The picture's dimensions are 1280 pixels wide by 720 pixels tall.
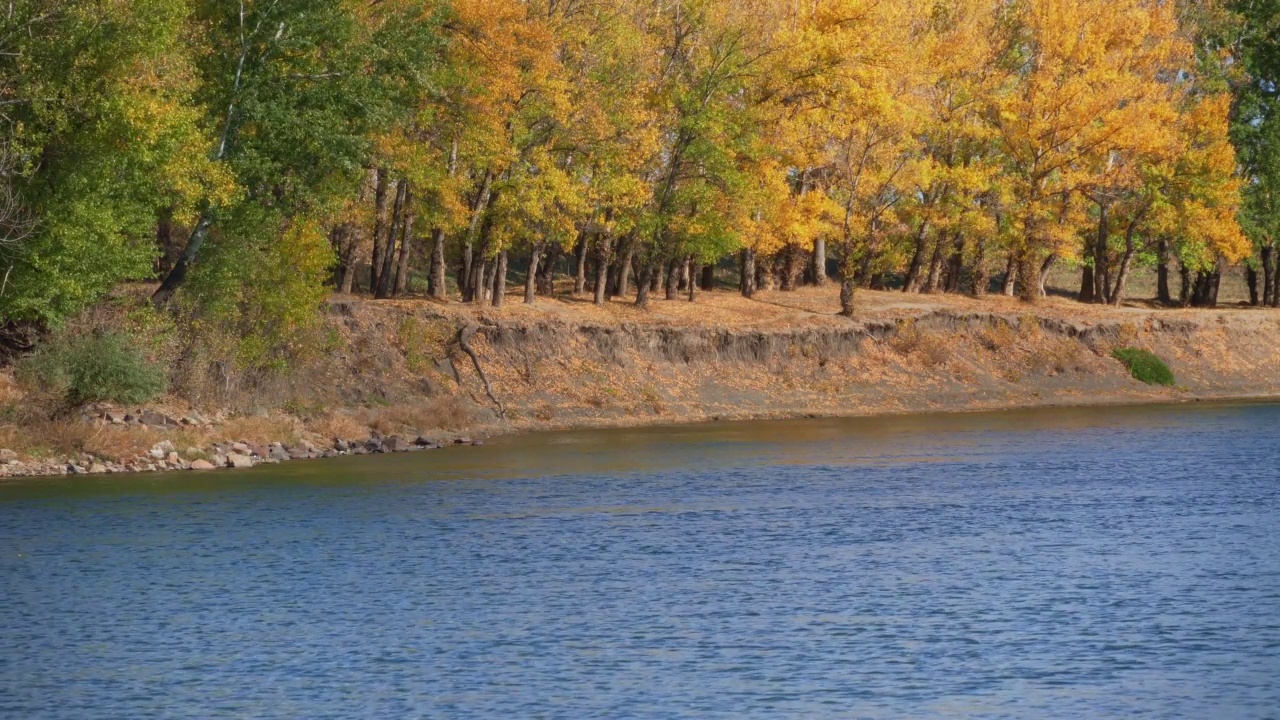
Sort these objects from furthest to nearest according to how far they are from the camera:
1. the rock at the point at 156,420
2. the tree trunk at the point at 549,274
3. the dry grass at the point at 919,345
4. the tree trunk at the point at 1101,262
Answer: the tree trunk at the point at 1101,262 → the dry grass at the point at 919,345 → the tree trunk at the point at 549,274 → the rock at the point at 156,420

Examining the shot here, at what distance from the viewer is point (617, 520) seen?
3350 cm

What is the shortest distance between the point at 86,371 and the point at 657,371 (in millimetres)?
27534

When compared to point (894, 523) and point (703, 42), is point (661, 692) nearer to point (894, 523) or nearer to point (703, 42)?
point (894, 523)

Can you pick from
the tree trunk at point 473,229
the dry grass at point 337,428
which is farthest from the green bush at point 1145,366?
the dry grass at point 337,428

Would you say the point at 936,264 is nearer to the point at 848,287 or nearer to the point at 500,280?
the point at 848,287

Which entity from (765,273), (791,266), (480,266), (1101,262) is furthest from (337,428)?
(1101,262)

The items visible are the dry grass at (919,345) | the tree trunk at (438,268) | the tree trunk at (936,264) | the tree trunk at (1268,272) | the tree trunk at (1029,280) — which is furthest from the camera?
the tree trunk at (1268,272)

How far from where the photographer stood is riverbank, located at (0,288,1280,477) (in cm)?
4669

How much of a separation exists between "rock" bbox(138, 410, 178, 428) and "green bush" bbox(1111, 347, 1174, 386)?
1887 inches

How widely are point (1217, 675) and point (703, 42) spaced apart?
5179 centimetres

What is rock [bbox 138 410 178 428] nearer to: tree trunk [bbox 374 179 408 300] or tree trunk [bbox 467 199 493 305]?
tree trunk [bbox 374 179 408 300]

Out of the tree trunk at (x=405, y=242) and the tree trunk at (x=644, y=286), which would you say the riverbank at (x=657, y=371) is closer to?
the tree trunk at (x=644, y=286)

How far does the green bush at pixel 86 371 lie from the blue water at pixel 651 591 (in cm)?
349

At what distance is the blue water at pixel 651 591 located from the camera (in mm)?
18641
